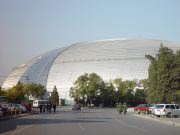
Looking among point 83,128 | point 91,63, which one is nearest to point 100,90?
point 91,63

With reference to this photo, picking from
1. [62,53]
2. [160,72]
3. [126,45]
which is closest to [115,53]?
[126,45]

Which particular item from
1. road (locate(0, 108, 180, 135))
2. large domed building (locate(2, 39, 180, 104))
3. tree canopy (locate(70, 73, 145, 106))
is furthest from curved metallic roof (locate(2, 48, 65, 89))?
road (locate(0, 108, 180, 135))

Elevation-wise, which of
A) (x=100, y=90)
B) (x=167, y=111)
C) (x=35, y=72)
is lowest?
(x=167, y=111)

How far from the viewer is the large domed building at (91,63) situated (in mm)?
159000

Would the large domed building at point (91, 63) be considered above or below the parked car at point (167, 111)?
above

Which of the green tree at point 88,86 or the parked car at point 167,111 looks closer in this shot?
the parked car at point 167,111

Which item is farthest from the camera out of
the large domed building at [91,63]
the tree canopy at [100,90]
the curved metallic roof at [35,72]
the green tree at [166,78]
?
the curved metallic roof at [35,72]

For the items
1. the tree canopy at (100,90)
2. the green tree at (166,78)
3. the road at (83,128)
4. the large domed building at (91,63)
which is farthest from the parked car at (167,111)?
the large domed building at (91,63)

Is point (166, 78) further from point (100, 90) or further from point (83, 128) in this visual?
point (100, 90)

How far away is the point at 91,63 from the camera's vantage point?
16438 centimetres

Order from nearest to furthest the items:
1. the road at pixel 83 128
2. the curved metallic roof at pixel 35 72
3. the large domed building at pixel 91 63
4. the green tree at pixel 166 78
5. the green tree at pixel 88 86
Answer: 1. the road at pixel 83 128
2. the green tree at pixel 166 78
3. the green tree at pixel 88 86
4. the large domed building at pixel 91 63
5. the curved metallic roof at pixel 35 72

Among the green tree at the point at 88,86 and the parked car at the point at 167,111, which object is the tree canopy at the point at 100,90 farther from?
the parked car at the point at 167,111

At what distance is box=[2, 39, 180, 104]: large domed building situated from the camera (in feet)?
522

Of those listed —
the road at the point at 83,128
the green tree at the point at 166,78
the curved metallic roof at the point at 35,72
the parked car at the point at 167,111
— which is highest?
the curved metallic roof at the point at 35,72
